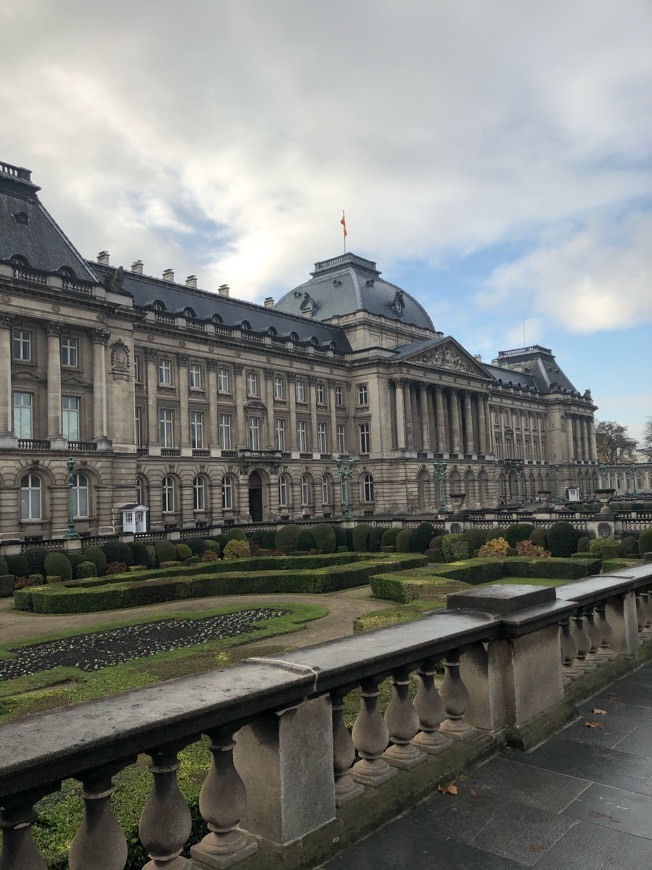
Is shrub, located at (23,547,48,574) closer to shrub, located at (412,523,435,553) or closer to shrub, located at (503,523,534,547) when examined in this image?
shrub, located at (412,523,435,553)

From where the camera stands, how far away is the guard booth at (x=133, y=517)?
43219 millimetres

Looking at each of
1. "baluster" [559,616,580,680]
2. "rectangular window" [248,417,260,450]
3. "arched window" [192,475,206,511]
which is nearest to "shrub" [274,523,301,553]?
"arched window" [192,475,206,511]

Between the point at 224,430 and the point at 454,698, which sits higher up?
the point at 224,430

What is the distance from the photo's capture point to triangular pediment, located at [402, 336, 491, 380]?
7112 cm

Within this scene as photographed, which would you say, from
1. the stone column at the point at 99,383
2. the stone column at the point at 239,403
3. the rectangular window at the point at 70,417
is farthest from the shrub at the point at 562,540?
the stone column at the point at 239,403

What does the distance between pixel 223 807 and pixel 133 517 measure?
41.5m

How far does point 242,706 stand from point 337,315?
70.9 meters

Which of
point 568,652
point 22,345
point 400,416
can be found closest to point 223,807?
point 568,652

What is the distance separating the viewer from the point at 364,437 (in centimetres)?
7000

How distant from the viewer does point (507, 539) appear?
3456 centimetres

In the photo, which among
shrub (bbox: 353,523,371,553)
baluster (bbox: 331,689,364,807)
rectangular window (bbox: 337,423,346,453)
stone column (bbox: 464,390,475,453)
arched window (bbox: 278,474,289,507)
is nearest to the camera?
baluster (bbox: 331,689,364,807)

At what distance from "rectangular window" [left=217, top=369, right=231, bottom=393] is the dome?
1944 centimetres

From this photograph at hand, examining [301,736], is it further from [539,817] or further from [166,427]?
[166,427]

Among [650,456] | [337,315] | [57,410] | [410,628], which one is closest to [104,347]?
[57,410]
